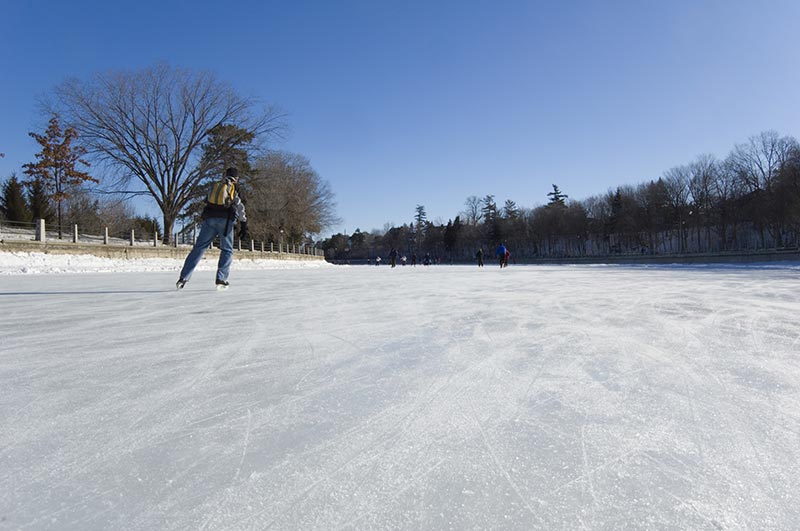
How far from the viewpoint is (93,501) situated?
0.97 m

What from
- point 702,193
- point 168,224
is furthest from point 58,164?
point 702,193

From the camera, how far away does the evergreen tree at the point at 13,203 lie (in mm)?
41656

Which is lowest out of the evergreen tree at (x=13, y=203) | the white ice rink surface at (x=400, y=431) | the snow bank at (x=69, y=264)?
the white ice rink surface at (x=400, y=431)

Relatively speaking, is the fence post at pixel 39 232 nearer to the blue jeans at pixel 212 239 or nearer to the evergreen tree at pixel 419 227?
the blue jeans at pixel 212 239

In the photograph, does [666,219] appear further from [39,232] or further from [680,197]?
[39,232]

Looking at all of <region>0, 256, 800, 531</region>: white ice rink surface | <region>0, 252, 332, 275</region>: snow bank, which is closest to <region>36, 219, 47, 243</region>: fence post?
<region>0, 252, 332, 275</region>: snow bank

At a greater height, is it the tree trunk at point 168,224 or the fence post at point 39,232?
the tree trunk at point 168,224

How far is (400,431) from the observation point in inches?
54.2

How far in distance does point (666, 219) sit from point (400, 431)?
7158 cm

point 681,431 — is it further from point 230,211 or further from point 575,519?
point 230,211

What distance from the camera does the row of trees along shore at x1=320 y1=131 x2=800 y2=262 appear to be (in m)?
44.3

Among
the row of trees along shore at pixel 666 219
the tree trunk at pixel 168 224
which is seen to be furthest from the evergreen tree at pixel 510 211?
the tree trunk at pixel 168 224

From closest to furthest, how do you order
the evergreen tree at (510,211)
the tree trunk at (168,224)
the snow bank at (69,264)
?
the snow bank at (69,264) < the tree trunk at (168,224) < the evergreen tree at (510,211)

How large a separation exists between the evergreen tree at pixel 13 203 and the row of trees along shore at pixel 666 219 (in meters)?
72.2
